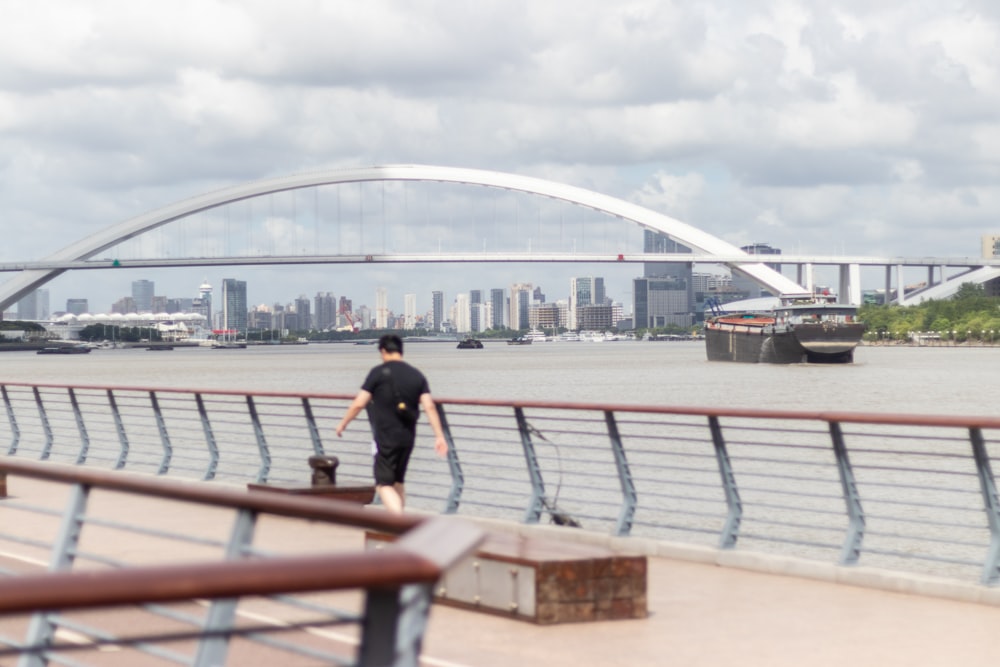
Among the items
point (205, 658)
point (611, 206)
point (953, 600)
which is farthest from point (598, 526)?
point (611, 206)

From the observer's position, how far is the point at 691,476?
95.1 ft

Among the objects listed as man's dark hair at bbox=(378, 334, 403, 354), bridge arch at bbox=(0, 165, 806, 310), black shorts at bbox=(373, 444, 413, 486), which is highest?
bridge arch at bbox=(0, 165, 806, 310)

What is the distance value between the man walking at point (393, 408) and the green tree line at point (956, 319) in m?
178

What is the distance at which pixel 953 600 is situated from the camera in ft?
30.6

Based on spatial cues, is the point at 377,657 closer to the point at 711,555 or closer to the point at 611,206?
the point at 711,555

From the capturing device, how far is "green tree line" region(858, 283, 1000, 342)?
18312 centimetres

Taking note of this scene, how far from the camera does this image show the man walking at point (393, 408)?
11.5 meters

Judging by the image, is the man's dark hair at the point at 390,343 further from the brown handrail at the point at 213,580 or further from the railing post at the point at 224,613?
the brown handrail at the point at 213,580

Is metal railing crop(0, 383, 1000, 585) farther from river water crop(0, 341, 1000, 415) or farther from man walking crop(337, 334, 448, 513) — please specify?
river water crop(0, 341, 1000, 415)

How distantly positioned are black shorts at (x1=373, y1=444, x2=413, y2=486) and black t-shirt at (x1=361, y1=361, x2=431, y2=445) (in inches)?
4.2

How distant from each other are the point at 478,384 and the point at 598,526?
2222 inches

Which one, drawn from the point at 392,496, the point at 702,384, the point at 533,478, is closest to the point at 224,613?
the point at 392,496

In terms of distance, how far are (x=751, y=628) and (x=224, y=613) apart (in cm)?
557

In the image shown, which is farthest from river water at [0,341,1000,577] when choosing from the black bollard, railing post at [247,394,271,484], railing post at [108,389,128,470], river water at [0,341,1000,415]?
the black bollard
